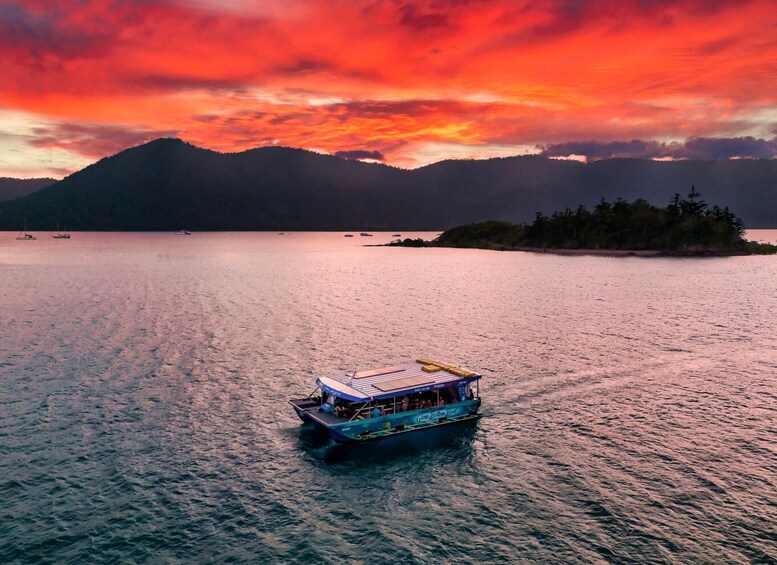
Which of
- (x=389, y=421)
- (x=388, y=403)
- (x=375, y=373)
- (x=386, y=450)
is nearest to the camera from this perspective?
(x=386, y=450)

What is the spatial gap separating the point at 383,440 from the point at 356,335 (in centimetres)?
4166

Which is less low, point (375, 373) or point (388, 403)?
point (375, 373)

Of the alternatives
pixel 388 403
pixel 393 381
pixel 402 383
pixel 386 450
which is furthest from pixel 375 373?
pixel 386 450

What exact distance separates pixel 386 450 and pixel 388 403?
520cm

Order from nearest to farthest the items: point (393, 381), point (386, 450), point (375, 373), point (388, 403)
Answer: point (386, 450) → point (388, 403) → point (393, 381) → point (375, 373)

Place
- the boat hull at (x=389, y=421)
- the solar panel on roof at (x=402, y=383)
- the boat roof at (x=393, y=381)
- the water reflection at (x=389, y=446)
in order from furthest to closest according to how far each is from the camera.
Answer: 1. the solar panel on roof at (x=402, y=383)
2. the boat roof at (x=393, y=381)
3. the boat hull at (x=389, y=421)
4. the water reflection at (x=389, y=446)

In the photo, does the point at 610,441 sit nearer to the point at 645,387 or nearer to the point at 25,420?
Result: the point at 645,387

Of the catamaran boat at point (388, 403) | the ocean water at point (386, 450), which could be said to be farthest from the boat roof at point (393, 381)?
the ocean water at point (386, 450)

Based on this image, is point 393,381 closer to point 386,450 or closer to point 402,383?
point 402,383

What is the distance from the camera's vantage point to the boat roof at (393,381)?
5244 centimetres

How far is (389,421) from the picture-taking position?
169ft

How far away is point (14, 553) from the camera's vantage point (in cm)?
3300

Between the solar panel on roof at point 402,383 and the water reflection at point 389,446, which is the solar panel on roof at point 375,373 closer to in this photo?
the solar panel on roof at point 402,383

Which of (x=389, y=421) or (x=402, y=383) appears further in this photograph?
(x=402, y=383)
